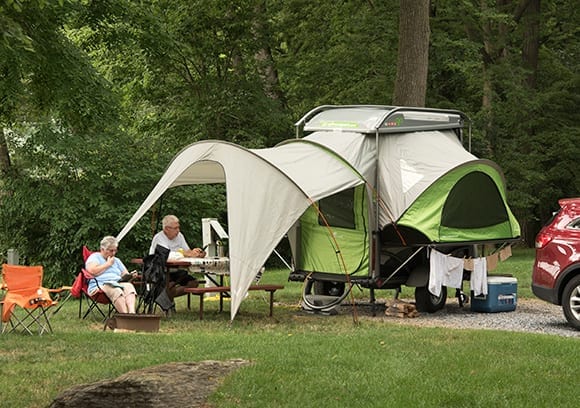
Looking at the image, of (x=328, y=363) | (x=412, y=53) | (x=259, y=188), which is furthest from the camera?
(x=412, y=53)

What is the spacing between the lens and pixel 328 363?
8.91m

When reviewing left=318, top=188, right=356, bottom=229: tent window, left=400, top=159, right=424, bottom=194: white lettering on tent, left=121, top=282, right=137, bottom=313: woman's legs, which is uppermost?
left=400, top=159, right=424, bottom=194: white lettering on tent

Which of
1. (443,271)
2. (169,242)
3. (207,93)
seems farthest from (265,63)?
(443,271)

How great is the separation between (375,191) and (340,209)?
1.91ft

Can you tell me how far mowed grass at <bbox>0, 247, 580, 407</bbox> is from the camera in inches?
310

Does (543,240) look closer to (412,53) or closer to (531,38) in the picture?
(412,53)

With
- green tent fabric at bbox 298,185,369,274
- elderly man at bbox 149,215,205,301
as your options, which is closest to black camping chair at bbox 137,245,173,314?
elderly man at bbox 149,215,205,301

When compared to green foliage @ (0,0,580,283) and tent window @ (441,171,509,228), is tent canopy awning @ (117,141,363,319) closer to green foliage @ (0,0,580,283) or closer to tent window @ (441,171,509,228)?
tent window @ (441,171,509,228)

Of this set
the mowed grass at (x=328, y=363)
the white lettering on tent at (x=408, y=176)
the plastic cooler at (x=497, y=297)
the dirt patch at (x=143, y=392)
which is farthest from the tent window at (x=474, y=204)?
the dirt patch at (x=143, y=392)

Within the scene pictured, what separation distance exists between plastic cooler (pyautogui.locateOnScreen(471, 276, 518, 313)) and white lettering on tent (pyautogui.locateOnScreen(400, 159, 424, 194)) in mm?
1679

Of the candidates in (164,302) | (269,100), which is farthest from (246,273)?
(269,100)

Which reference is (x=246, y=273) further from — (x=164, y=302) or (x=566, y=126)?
(x=566, y=126)

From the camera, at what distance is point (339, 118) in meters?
14.7

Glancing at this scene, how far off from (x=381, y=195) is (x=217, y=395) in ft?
22.2
